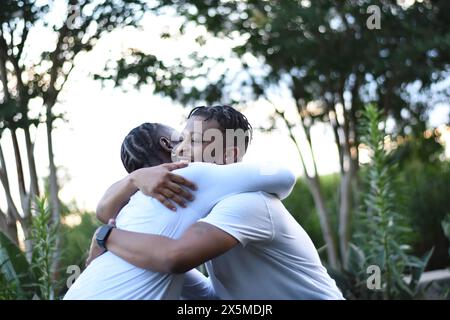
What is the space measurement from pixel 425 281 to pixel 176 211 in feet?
13.5

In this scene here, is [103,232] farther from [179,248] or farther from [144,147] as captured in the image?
[144,147]

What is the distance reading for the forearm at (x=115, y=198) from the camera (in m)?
2.39

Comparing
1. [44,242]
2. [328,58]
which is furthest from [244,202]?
[328,58]

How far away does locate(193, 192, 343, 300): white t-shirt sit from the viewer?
218 centimetres

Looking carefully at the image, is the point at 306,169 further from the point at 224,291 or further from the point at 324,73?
the point at 224,291

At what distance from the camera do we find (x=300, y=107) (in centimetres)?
916

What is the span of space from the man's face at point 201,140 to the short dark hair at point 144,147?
147 millimetres

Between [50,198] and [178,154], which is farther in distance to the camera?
[50,198]

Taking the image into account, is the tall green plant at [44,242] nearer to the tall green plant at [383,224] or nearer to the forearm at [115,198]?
the forearm at [115,198]

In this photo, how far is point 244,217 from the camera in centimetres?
210

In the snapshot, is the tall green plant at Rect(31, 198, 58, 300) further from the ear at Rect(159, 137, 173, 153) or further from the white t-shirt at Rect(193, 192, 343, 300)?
the white t-shirt at Rect(193, 192, 343, 300)

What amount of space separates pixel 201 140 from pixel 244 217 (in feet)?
1.18

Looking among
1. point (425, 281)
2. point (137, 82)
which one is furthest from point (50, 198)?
point (425, 281)

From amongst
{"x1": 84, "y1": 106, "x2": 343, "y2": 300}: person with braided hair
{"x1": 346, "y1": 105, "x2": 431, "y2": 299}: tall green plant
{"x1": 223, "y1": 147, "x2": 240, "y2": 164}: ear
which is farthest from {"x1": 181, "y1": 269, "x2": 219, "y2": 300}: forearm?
{"x1": 346, "y1": 105, "x2": 431, "y2": 299}: tall green plant
